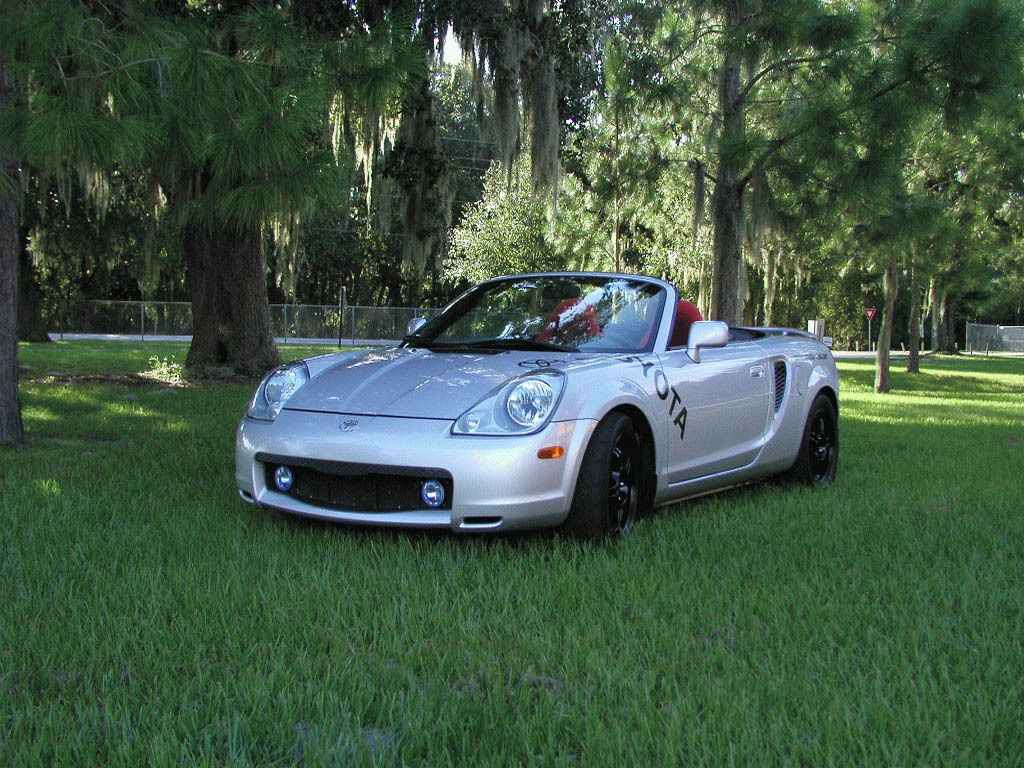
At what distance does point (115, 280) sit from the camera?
43.7 meters

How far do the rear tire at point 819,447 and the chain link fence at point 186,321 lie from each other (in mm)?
30290

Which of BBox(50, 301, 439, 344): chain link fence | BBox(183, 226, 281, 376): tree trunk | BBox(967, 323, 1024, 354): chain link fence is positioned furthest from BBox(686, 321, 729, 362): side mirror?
BBox(967, 323, 1024, 354): chain link fence

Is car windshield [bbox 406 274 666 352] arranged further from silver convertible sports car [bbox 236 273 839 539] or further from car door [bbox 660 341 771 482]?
car door [bbox 660 341 771 482]

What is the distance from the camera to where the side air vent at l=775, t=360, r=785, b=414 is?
6.43m

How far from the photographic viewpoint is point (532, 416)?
464 cm

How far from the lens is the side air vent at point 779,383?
6.43m

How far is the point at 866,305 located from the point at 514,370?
54552 millimetres

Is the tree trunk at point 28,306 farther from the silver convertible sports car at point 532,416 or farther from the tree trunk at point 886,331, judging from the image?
the silver convertible sports car at point 532,416

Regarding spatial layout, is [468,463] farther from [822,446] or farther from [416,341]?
[822,446]

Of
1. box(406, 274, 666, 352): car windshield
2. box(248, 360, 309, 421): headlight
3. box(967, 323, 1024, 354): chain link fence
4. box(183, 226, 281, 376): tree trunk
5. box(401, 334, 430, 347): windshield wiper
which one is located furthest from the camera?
box(967, 323, 1024, 354): chain link fence

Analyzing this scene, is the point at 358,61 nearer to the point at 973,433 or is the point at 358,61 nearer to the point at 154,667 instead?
the point at 154,667

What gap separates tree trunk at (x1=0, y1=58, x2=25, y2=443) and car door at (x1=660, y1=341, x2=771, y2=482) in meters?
4.55

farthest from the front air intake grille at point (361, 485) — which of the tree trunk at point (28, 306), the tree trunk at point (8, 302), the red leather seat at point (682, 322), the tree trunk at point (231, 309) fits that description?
the tree trunk at point (28, 306)

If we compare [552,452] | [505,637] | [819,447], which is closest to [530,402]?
[552,452]
